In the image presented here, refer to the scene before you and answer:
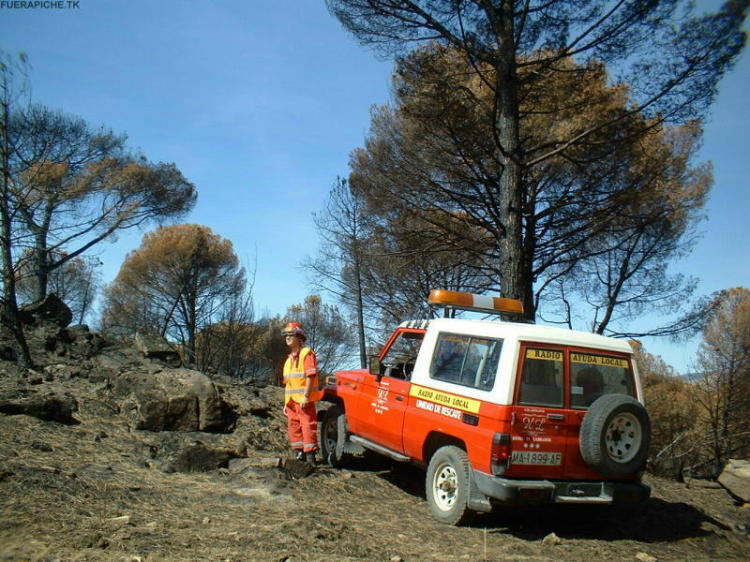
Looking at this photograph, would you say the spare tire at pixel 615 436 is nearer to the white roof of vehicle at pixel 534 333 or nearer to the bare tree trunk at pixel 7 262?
the white roof of vehicle at pixel 534 333

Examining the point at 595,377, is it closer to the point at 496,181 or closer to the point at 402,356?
the point at 402,356

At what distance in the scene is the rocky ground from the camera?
4.18 meters

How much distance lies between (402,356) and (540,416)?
82.7 inches

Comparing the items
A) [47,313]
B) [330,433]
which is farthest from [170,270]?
[330,433]

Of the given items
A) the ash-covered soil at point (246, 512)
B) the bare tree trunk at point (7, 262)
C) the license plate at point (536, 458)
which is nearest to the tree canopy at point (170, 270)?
the bare tree trunk at point (7, 262)

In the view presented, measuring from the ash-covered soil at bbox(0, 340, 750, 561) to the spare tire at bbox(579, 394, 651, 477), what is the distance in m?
0.68

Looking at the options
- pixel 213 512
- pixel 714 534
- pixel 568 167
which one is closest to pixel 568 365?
pixel 714 534

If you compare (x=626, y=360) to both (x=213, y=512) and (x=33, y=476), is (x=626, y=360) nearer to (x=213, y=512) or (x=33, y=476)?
(x=213, y=512)

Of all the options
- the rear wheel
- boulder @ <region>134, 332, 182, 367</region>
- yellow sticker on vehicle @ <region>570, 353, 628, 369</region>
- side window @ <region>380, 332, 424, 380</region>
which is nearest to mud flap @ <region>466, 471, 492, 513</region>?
yellow sticker on vehicle @ <region>570, 353, 628, 369</region>

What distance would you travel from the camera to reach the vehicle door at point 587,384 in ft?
16.9

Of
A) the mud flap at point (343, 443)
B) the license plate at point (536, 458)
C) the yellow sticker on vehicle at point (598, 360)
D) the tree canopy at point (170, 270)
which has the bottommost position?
the mud flap at point (343, 443)

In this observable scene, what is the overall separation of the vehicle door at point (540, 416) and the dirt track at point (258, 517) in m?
0.62

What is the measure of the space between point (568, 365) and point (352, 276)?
14013mm

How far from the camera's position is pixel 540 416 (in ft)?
16.5
